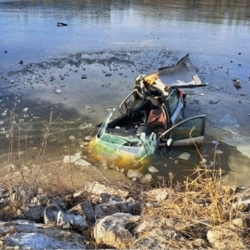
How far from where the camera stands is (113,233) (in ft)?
13.6

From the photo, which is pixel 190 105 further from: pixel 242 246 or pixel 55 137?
pixel 242 246

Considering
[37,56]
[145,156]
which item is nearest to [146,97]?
[145,156]

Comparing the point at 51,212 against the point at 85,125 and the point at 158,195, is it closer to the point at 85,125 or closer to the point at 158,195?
the point at 158,195

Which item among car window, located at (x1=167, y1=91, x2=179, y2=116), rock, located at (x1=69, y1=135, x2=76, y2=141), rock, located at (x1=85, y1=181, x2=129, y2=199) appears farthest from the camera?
rock, located at (x1=69, y1=135, x2=76, y2=141)

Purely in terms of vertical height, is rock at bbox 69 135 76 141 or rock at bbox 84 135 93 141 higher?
rock at bbox 84 135 93 141

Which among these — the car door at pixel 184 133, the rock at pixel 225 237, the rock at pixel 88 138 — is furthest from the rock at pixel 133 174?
the rock at pixel 225 237

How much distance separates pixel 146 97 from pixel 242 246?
7478mm

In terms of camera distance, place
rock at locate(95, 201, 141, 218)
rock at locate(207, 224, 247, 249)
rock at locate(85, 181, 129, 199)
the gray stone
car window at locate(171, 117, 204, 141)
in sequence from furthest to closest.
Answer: car window at locate(171, 117, 204, 141)
rock at locate(85, 181, 129, 199)
rock at locate(95, 201, 141, 218)
the gray stone
rock at locate(207, 224, 247, 249)

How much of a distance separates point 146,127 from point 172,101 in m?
1.64

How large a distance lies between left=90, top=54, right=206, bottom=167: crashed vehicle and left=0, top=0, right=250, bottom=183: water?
560 millimetres

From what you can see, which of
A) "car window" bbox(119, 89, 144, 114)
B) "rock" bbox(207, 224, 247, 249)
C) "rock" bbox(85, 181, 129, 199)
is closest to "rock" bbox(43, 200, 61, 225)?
"rock" bbox(85, 181, 129, 199)

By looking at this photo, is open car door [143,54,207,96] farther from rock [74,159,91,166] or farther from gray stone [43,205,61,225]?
gray stone [43,205,61,225]

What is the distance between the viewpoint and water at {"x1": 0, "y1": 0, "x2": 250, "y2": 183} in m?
10.6

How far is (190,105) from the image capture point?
13164mm
